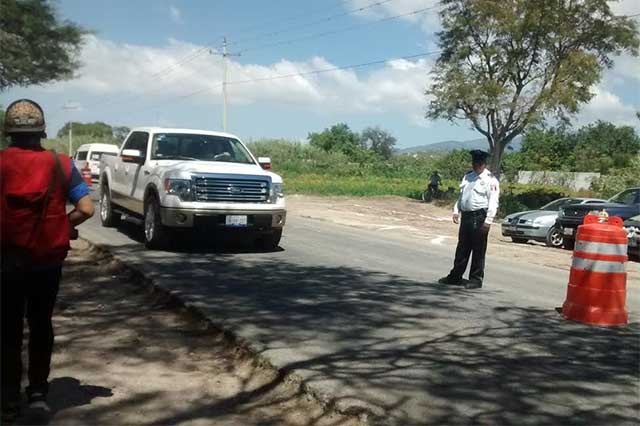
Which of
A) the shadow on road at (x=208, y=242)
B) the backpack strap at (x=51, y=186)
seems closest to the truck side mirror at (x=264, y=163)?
the shadow on road at (x=208, y=242)

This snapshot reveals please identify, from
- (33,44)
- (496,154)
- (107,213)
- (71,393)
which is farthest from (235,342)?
(496,154)

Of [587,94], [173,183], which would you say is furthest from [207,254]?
[587,94]

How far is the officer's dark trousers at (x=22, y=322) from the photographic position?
3947 millimetres

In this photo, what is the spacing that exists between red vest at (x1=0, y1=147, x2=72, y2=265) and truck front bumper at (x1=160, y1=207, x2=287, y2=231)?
278 inches

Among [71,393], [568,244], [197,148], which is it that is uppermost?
[197,148]

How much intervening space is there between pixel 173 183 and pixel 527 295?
5.52m

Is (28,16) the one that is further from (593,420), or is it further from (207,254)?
(593,420)

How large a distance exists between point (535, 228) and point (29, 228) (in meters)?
16.9

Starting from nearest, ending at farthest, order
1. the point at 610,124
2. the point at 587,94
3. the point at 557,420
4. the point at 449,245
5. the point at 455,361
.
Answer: the point at 557,420, the point at 455,361, the point at 449,245, the point at 587,94, the point at 610,124

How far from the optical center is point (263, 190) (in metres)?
11.8

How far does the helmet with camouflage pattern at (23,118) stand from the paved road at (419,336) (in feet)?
7.90

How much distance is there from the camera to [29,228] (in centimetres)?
391

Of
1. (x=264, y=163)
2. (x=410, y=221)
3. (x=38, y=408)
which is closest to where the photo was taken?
(x=38, y=408)

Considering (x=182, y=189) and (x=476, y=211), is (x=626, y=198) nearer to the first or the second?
(x=476, y=211)
